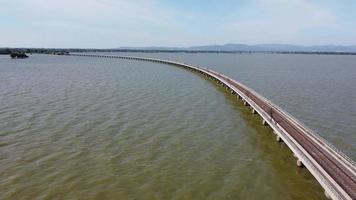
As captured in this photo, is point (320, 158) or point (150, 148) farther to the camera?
point (150, 148)

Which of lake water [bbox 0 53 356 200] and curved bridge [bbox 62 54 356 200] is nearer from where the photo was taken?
curved bridge [bbox 62 54 356 200]

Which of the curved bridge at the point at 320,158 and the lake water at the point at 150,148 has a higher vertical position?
the curved bridge at the point at 320,158

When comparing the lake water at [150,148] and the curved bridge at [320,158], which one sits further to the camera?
the lake water at [150,148]

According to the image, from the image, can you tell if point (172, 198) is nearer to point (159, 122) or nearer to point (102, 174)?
point (102, 174)

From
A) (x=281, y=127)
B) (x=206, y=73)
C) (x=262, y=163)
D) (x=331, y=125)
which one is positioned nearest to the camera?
(x=262, y=163)

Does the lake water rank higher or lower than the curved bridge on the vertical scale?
lower

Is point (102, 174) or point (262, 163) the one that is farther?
point (262, 163)

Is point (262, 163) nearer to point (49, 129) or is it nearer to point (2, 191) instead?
point (2, 191)

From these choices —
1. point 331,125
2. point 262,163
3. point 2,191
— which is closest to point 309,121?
point 331,125

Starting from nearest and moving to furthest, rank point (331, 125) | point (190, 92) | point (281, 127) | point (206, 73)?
1. point (281, 127)
2. point (331, 125)
3. point (190, 92)
4. point (206, 73)

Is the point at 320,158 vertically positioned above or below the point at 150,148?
above
